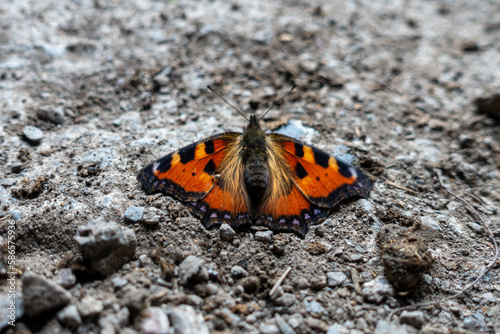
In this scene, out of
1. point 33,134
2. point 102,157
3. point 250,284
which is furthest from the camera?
point 33,134

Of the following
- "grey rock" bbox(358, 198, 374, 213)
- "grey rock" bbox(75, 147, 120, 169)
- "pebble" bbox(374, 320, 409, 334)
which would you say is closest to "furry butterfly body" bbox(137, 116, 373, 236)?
"grey rock" bbox(358, 198, 374, 213)

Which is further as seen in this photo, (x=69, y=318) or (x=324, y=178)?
(x=324, y=178)

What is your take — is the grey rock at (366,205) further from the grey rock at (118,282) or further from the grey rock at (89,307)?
the grey rock at (89,307)

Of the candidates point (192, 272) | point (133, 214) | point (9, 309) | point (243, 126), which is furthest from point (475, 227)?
point (9, 309)

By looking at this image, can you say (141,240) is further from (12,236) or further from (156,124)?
(156,124)

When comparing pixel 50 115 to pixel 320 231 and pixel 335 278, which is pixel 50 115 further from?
pixel 335 278
